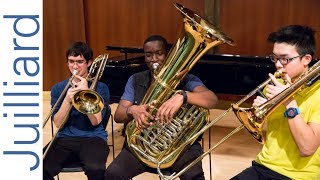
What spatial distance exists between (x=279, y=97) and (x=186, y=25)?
753mm

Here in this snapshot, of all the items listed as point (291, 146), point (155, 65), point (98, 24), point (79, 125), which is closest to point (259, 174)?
point (291, 146)

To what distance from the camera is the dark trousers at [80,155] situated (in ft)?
8.51

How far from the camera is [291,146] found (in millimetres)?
2049

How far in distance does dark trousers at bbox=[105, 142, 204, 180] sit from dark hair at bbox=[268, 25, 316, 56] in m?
0.93

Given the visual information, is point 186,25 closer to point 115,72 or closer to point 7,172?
point 7,172

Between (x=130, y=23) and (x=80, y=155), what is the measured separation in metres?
3.91

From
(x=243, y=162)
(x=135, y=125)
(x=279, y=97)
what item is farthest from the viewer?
(x=243, y=162)

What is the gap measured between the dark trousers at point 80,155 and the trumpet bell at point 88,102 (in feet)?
0.94

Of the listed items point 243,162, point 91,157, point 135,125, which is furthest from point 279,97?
point 243,162

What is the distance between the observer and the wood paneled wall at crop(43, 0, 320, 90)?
5.69 metres

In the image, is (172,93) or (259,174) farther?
(172,93)

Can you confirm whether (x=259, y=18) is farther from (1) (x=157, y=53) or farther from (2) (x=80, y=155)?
(2) (x=80, y=155)

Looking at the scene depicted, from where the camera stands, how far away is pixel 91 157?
2643 mm

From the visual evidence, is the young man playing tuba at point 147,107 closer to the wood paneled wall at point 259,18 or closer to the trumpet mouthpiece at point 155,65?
the trumpet mouthpiece at point 155,65
